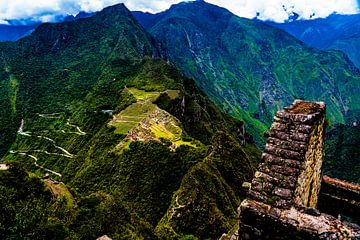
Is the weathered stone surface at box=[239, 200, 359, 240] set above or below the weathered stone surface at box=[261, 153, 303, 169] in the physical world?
below

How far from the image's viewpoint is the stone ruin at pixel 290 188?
341 inches

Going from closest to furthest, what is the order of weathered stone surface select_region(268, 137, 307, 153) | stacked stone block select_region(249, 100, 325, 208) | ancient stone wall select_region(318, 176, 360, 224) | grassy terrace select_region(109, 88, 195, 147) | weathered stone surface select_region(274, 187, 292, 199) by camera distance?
weathered stone surface select_region(274, 187, 292, 199), stacked stone block select_region(249, 100, 325, 208), weathered stone surface select_region(268, 137, 307, 153), ancient stone wall select_region(318, 176, 360, 224), grassy terrace select_region(109, 88, 195, 147)

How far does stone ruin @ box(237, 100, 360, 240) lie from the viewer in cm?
866

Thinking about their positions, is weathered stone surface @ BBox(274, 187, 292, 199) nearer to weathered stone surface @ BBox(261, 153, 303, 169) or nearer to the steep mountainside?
weathered stone surface @ BBox(261, 153, 303, 169)

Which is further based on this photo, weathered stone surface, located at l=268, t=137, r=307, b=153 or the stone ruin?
weathered stone surface, located at l=268, t=137, r=307, b=153

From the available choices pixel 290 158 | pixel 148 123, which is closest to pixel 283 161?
pixel 290 158

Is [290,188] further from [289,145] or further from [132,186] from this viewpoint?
[132,186]

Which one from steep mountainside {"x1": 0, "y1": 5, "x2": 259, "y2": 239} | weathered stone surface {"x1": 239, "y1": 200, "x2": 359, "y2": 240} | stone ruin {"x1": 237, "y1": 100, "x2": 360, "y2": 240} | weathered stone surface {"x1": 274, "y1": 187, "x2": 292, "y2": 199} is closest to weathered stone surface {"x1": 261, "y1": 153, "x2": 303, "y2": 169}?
stone ruin {"x1": 237, "y1": 100, "x2": 360, "y2": 240}

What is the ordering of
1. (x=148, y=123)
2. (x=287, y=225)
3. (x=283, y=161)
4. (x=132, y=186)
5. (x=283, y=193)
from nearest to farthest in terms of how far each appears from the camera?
(x=287, y=225), (x=283, y=193), (x=283, y=161), (x=132, y=186), (x=148, y=123)

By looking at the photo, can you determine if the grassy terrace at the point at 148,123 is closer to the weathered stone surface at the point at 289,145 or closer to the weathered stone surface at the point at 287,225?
the weathered stone surface at the point at 289,145

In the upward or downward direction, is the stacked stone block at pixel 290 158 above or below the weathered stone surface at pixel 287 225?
above

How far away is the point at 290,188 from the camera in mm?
9406

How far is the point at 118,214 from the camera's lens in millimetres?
89812

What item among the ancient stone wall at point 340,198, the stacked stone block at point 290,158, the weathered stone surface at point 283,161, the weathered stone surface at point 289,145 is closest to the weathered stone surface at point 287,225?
the stacked stone block at point 290,158
